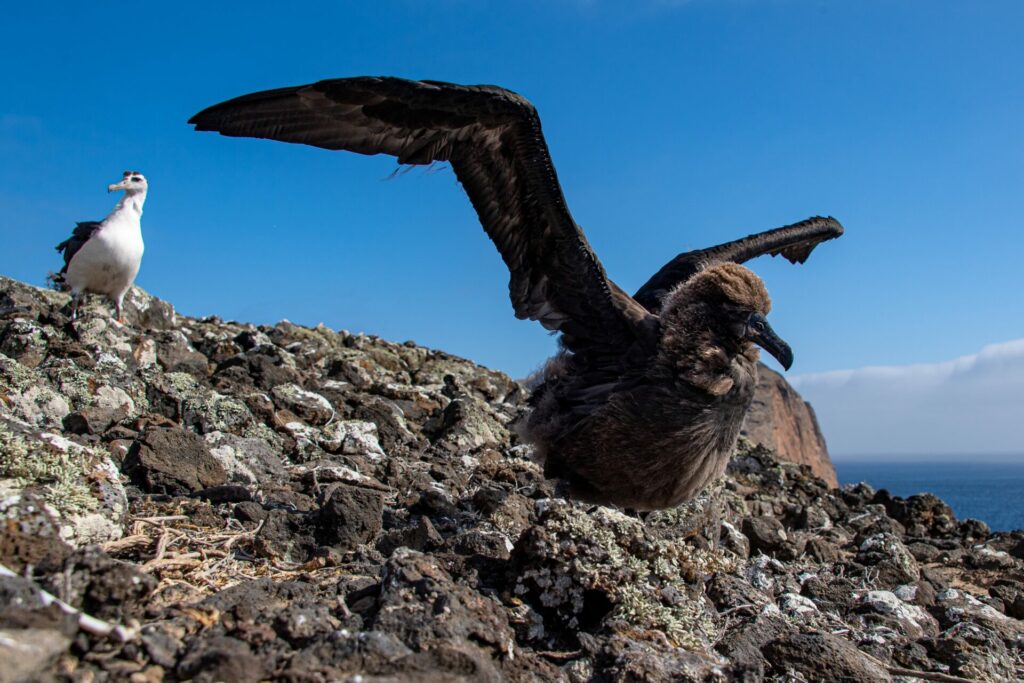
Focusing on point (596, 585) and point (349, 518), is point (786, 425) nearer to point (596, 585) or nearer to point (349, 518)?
point (596, 585)

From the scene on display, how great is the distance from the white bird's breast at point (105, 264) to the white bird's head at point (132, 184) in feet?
3.04

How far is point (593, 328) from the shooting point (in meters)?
5.84

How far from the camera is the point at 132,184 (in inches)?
370

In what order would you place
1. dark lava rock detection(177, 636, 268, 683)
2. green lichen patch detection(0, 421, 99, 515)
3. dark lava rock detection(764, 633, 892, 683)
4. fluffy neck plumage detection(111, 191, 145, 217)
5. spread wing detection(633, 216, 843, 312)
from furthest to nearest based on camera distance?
fluffy neck plumage detection(111, 191, 145, 217) < spread wing detection(633, 216, 843, 312) < dark lava rock detection(764, 633, 892, 683) < green lichen patch detection(0, 421, 99, 515) < dark lava rock detection(177, 636, 268, 683)

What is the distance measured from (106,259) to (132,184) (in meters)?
1.55

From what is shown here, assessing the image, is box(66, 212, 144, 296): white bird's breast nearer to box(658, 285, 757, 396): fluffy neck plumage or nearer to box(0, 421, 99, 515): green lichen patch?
box(0, 421, 99, 515): green lichen patch

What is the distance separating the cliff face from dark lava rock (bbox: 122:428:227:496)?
14.1 m

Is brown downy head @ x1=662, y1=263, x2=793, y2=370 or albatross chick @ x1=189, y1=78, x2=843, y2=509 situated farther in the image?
brown downy head @ x1=662, y1=263, x2=793, y2=370

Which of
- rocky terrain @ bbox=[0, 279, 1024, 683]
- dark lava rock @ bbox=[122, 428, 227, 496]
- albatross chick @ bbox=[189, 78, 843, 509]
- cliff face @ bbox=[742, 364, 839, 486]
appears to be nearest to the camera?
rocky terrain @ bbox=[0, 279, 1024, 683]

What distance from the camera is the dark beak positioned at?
16.1 feet

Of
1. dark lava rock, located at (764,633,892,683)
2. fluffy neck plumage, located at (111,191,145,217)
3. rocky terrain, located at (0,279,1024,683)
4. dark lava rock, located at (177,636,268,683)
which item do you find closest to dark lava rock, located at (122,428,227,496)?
rocky terrain, located at (0,279,1024,683)

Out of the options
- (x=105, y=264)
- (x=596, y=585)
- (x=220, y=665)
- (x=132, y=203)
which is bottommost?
(x=220, y=665)

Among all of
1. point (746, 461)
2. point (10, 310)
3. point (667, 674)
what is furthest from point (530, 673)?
point (746, 461)

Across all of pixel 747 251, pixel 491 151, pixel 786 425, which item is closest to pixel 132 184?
pixel 491 151
